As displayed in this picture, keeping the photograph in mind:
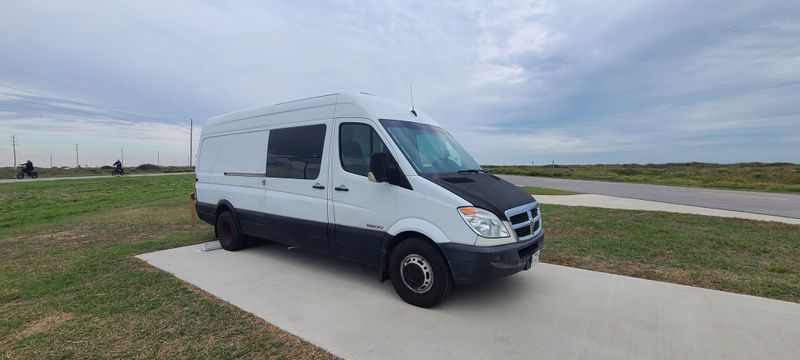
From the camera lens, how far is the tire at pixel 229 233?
6.28 m

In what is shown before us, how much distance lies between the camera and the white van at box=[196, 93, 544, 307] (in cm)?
365

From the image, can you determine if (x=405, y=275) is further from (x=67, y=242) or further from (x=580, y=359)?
(x=67, y=242)

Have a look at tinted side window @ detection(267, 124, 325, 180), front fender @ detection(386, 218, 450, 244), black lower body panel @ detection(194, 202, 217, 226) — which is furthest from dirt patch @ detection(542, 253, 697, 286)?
black lower body panel @ detection(194, 202, 217, 226)

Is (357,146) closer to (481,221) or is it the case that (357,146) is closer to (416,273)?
(416,273)

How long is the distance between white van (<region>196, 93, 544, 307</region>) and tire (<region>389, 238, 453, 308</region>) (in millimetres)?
11

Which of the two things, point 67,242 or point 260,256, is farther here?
point 67,242

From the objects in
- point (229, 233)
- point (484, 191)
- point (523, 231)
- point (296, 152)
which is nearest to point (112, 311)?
point (296, 152)

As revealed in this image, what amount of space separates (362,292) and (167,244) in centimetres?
447

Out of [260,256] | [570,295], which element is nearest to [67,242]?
[260,256]

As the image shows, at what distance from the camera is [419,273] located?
388cm

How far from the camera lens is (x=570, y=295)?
4168 millimetres

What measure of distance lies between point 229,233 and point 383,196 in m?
3.70

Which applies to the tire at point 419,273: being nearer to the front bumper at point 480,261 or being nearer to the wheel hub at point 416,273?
the wheel hub at point 416,273

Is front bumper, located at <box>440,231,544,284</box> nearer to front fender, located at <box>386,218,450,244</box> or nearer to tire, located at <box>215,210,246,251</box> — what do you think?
front fender, located at <box>386,218,450,244</box>
